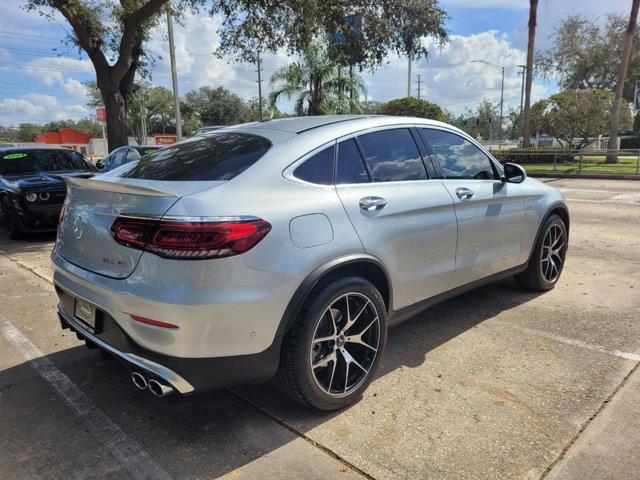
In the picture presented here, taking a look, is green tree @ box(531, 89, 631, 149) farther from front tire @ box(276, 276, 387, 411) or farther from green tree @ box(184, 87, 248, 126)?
green tree @ box(184, 87, 248, 126)

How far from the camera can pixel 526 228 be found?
14.9 ft

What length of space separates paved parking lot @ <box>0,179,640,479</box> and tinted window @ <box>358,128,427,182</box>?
1.35m

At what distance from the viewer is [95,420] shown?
3.00 m

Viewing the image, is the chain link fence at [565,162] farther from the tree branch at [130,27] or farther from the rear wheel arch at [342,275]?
the rear wheel arch at [342,275]

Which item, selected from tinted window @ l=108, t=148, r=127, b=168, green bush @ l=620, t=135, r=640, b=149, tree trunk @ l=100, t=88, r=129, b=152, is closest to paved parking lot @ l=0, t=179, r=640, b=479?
tinted window @ l=108, t=148, r=127, b=168

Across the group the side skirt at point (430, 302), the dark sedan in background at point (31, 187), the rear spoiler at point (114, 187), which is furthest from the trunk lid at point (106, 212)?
the dark sedan in background at point (31, 187)

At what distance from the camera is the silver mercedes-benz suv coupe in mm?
2426

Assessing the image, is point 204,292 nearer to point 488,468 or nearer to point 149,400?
point 149,400

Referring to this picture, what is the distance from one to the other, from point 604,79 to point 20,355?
157ft

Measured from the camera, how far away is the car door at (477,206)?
12.5 feet

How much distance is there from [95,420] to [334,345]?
1491 mm

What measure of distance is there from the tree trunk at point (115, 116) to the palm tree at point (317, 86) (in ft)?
35.4

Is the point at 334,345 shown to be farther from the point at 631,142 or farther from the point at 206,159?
the point at 631,142

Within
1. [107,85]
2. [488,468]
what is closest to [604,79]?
[107,85]
